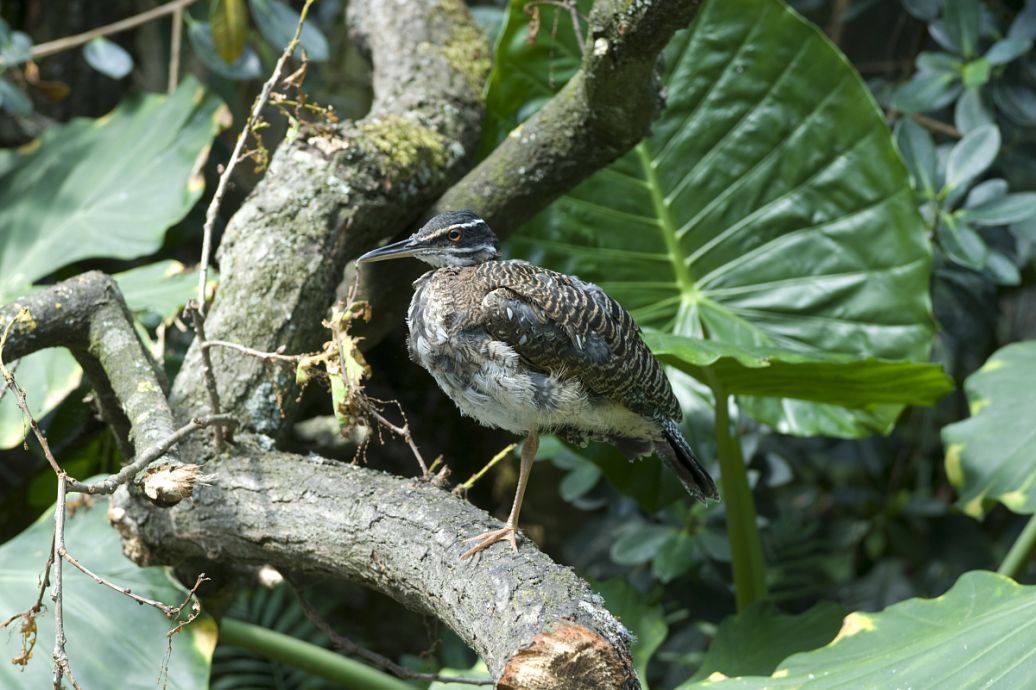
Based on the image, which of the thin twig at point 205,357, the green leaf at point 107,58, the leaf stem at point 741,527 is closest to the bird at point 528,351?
the thin twig at point 205,357

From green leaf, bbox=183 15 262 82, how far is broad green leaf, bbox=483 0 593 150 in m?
0.72

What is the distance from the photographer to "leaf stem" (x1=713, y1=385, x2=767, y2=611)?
7.11ft

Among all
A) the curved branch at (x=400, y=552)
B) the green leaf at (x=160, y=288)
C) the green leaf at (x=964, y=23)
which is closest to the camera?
the curved branch at (x=400, y=552)

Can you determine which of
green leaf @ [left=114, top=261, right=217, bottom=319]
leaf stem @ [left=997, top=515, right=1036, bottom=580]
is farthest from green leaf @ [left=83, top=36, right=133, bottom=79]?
leaf stem @ [left=997, top=515, right=1036, bottom=580]

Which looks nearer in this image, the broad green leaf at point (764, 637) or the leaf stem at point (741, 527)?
the broad green leaf at point (764, 637)

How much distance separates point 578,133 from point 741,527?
943mm

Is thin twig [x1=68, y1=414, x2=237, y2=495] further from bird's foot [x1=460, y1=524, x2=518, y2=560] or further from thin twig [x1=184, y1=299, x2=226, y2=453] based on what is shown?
bird's foot [x1=460, y1=524, x2=518, y2=560]

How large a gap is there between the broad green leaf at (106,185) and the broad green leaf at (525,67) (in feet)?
2.30

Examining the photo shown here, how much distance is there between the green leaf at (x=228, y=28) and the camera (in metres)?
2.60

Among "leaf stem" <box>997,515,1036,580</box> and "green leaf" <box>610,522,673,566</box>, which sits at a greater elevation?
"leaf stem" <box>997,515,1036,580</box>

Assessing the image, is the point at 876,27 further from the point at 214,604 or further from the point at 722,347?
the point at 214,604

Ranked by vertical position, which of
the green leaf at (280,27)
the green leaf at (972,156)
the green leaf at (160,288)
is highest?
the green leaf at (280,27)

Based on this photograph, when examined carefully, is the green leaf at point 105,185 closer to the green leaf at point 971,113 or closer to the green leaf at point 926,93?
the green leaf at point 926,93

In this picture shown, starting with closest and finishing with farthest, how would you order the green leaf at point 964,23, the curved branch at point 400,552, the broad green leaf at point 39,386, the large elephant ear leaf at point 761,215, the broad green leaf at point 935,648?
1. the curved branch at point 400,552
2. the broad green leaf at point 935,648
3. the broad green leaf at point 39,386
4. the large elephant ear leaf at point 761,215
5. the green leaf at point 964,23
